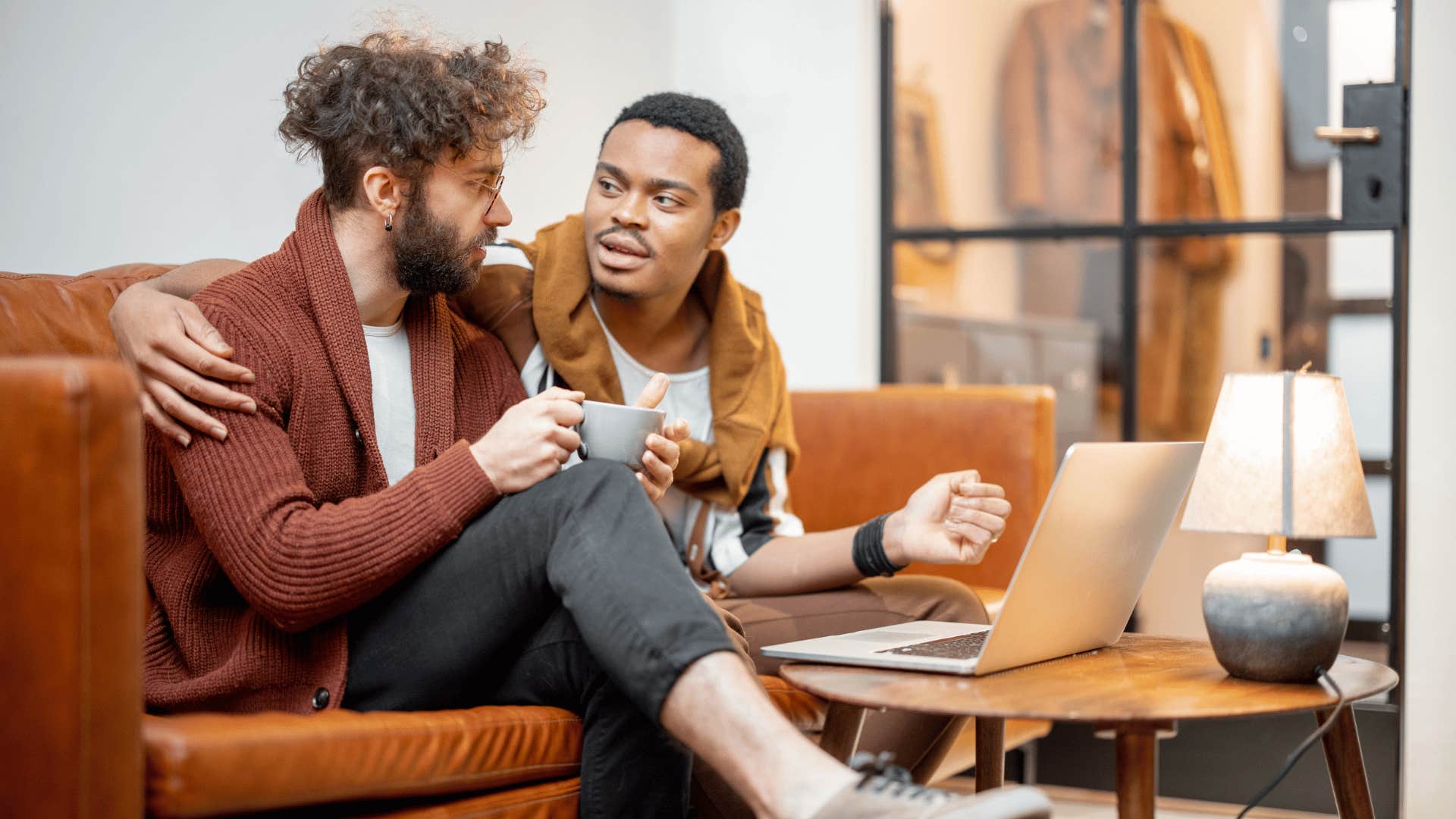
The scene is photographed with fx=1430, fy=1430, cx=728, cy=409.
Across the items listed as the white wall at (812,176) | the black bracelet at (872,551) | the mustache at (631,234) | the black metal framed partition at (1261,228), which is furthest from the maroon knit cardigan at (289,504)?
the black metal framed partition at (1261,228)

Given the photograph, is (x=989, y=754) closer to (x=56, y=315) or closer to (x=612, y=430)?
(x=612, y=430)

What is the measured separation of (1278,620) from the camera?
1.44 m

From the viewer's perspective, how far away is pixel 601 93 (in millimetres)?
3189

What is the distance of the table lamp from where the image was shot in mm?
1438

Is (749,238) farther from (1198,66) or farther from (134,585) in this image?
(134,585)

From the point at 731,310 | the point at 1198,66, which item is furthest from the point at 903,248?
the point at 731,310

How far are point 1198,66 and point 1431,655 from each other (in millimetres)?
1315

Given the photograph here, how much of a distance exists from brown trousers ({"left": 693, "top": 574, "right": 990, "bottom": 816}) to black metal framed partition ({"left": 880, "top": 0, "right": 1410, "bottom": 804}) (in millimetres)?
1234

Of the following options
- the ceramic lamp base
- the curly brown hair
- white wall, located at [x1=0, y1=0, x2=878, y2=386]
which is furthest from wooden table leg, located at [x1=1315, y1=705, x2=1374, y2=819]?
white wall, located at [x1=0, y1=0, x2=878, y2=386]

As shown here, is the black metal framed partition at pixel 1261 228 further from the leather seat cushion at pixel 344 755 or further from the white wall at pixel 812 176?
the leather seat cushion at pixel 344 755

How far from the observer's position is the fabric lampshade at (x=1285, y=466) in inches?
56.6

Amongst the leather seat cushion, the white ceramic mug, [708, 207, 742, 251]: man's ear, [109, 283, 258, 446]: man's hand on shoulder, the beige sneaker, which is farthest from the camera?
[708, 207, 742, 251]: man's ear

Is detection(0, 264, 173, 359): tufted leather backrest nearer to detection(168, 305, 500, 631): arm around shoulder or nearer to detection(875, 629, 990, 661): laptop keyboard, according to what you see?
detection(168, 305, 500, 631): arm around shoulder

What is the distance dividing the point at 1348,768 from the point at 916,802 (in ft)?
2.11
